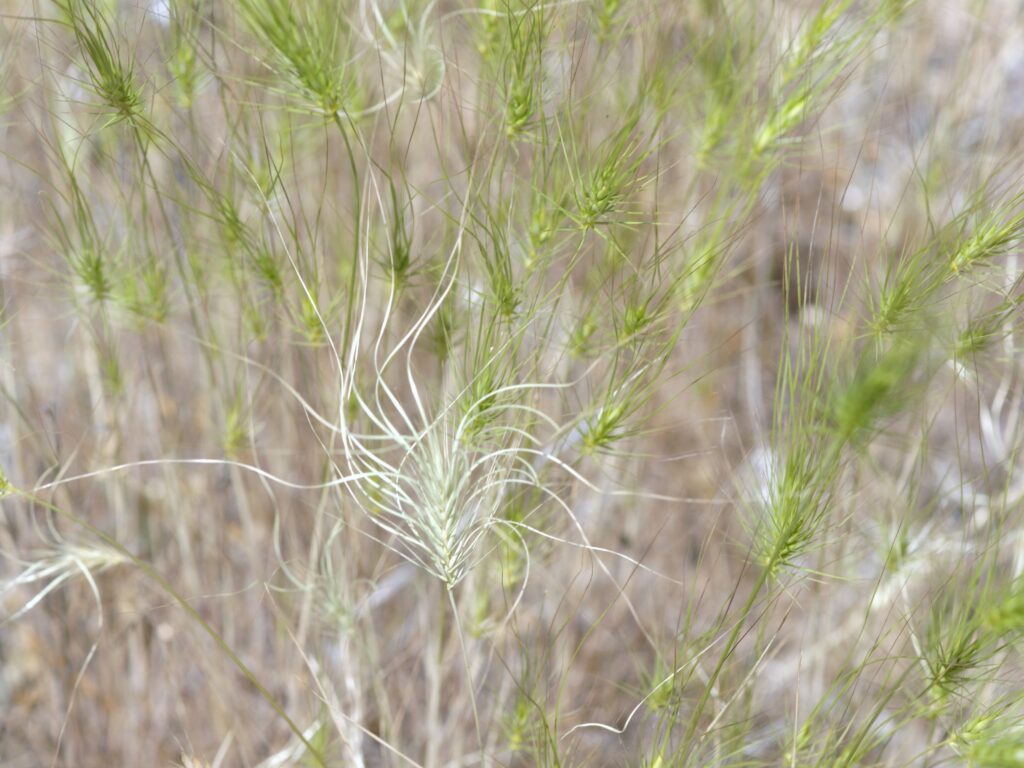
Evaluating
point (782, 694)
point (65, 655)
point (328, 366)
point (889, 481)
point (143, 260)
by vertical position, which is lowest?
point (782, 694)

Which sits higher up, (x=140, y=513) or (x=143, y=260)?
(x=143, y=260)

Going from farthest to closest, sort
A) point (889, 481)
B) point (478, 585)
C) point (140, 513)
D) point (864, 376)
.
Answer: point (140, 513)
point (889, 481)
point (478, 585)
point (864, 376)

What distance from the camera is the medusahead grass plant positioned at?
1.76ft

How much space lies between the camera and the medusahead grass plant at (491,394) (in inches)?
21.1

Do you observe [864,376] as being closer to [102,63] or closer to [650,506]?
[102,63]

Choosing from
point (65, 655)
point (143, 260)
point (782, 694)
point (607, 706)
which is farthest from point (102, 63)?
point (782, 694)

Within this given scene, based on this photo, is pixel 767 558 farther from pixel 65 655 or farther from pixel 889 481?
pixel 65 655

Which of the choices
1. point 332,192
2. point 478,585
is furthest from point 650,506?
point 332,192

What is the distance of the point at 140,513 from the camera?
3.40 feet

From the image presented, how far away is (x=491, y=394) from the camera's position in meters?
0.52

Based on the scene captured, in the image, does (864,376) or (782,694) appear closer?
(864,376)

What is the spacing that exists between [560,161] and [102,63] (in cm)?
26

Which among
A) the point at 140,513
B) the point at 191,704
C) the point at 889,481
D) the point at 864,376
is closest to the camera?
the point at 864,376

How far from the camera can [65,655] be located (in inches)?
34.2
